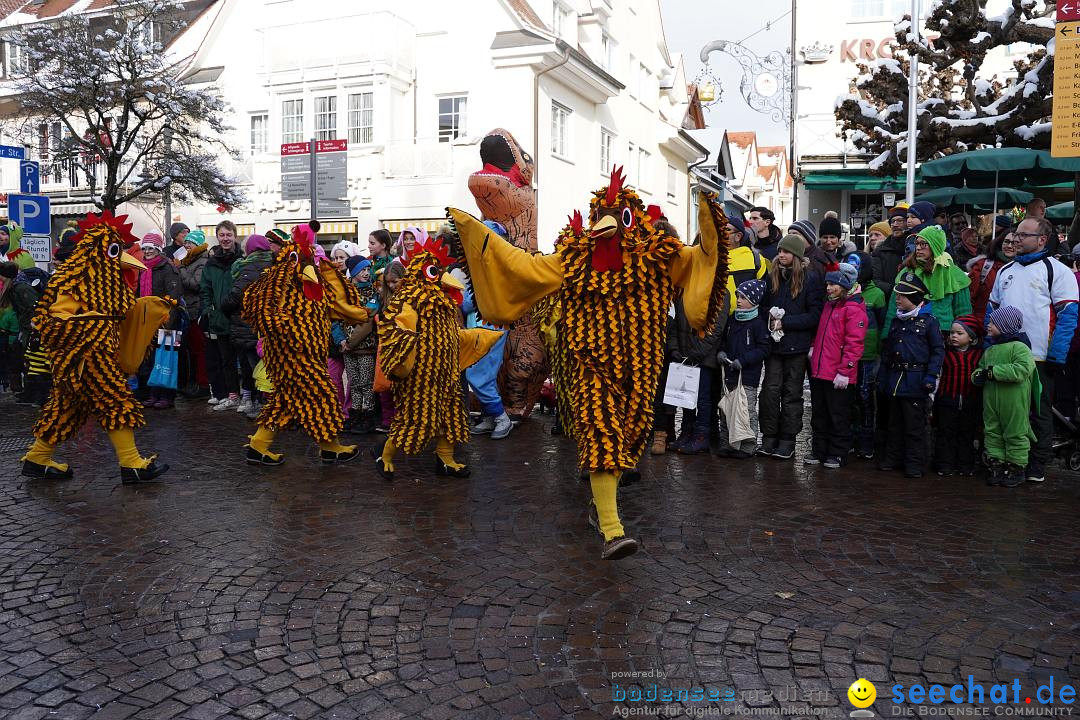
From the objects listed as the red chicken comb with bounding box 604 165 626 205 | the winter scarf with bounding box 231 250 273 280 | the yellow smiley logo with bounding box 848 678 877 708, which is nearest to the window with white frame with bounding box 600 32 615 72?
the winter scarf with bounding box 231 250 273 280

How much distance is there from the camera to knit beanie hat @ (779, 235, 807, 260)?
689cm

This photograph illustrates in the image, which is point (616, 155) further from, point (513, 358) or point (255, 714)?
point (255, 714)

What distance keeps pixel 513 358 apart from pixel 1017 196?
29.1 feet

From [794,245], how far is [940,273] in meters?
1.15

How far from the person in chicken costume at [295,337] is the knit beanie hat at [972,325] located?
4.87 meters

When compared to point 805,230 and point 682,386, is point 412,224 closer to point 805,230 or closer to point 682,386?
point 805,230

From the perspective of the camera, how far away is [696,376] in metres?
7.06

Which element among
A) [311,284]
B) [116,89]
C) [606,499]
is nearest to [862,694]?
[606,499]

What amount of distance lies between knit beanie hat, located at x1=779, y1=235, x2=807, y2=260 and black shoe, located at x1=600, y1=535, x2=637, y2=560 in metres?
3.48

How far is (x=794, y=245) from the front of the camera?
6.90 metres

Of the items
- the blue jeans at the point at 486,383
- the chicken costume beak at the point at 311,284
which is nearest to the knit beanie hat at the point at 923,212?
the blue jeans at the point at 486,383

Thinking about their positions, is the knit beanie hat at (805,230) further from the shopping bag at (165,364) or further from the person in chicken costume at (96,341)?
the shopping bag at (165,364)

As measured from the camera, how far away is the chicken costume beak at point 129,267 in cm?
608

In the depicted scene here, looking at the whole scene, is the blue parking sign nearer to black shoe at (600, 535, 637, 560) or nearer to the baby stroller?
black shoe at (600, 535, 637, 560)
